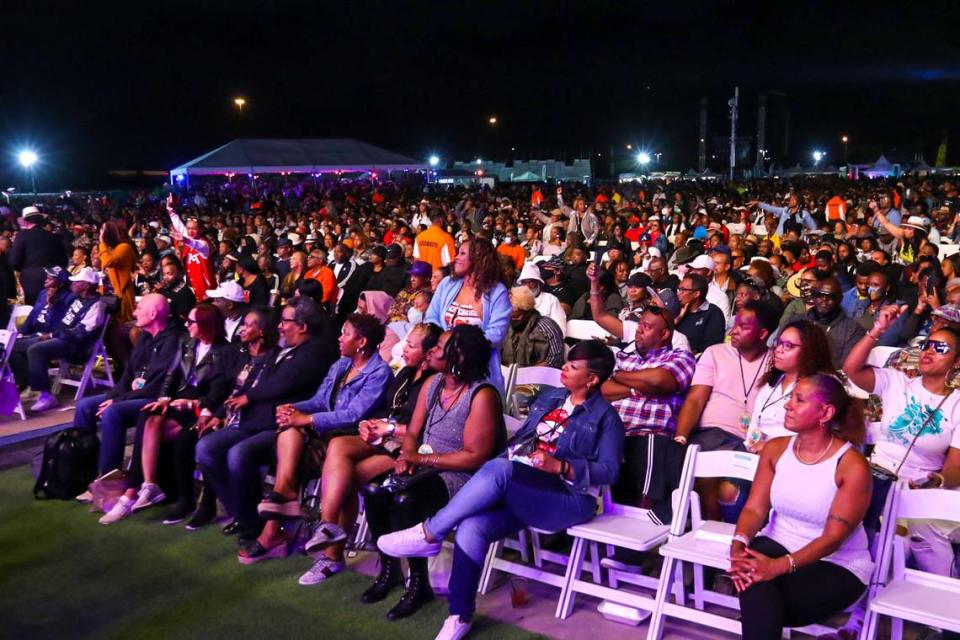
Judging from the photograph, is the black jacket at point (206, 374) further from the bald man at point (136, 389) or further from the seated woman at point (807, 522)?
the seated woman at point (807, 522)

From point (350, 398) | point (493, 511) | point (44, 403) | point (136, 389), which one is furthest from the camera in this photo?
point (44, 403)

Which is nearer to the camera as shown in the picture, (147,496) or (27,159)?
(147,496)

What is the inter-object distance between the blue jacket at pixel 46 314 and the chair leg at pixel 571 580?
571 centimetres

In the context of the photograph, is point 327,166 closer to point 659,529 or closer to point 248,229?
point 248,229

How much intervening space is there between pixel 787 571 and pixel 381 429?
6.87ft

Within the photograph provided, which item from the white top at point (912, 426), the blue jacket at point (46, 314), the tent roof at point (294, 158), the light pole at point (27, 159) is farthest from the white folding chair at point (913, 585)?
the light pole at point (27, 159)

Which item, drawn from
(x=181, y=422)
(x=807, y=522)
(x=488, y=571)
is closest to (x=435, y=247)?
(x=181, y=422)

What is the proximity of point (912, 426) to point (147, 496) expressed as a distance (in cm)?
418

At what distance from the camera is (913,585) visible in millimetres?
3346

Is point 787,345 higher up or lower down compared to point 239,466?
higher up

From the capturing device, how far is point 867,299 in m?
6.49

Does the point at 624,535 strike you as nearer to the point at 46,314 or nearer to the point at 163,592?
the point at 163,592

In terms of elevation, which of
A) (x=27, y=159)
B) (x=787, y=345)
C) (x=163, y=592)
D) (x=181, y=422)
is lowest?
(x=163, y=592)

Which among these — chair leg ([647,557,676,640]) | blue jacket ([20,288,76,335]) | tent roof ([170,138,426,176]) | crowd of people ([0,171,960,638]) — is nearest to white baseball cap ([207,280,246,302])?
crowd of people ([0,171,960,638])
